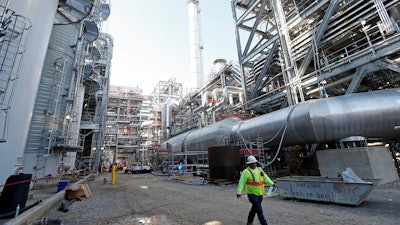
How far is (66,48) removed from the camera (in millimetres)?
13625

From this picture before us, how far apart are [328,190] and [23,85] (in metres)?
10.8

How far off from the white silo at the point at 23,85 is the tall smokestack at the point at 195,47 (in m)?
26.3

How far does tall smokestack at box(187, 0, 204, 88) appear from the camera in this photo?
34603 millimetres

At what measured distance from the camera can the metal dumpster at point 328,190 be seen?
196 inches

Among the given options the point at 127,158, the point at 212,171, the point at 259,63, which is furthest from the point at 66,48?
the point at 127,158

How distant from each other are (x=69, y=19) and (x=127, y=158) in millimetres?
39282

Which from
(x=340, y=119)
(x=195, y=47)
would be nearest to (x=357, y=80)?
(x=340, y=119)

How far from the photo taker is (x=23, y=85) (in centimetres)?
730

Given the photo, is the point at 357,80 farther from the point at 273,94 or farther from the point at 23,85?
the point at 23,85

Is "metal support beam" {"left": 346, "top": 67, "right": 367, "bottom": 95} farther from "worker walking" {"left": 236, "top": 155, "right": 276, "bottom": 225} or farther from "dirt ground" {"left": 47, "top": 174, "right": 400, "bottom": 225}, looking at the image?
"worker walking" {"left": 236, "top": 155, "right": 276, "bottom": 225}

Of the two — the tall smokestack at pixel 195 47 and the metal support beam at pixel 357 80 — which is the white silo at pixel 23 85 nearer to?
the metal support beam at pixel 357 80

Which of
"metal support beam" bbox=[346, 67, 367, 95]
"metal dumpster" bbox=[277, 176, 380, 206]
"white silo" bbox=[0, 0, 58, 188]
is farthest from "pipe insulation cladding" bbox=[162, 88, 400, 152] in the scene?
"white silo" bbox=[0, 0, 58, 188]

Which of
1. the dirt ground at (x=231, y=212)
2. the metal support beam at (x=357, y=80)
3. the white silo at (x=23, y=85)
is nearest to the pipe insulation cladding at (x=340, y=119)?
the metal support beam at (x=357, y=80)

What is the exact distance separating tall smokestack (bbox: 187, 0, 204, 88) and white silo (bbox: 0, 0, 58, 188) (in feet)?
86.3
